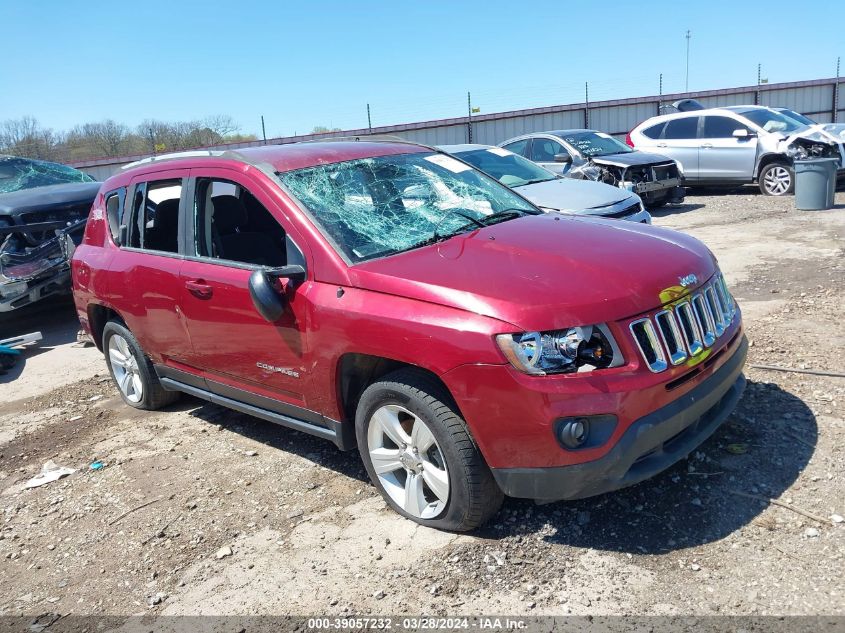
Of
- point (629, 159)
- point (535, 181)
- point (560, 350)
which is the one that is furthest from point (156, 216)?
point (629, 159)

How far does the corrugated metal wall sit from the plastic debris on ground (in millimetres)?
19808

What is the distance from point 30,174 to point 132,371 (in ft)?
20.1

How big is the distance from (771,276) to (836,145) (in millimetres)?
7010

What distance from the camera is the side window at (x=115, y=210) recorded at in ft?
17.4

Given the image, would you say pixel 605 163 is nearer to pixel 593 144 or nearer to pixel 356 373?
pixel 593 144

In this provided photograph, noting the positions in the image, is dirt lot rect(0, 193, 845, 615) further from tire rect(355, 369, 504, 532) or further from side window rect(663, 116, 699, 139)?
side window rect(663, 116, 699, 139)

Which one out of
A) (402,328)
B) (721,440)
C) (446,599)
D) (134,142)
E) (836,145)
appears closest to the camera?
(446,599)

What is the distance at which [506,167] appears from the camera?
30.9 feet

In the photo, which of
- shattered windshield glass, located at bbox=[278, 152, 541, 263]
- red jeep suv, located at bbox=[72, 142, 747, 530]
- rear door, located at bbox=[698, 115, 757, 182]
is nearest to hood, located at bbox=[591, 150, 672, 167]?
rear door, located at bbox=[698, 115, 757, 182]

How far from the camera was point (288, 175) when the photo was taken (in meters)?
4.03

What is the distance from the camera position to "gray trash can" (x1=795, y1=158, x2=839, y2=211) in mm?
11383

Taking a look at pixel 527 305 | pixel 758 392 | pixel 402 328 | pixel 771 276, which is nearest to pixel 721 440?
pixel 758 392

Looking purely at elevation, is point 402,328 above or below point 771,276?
above

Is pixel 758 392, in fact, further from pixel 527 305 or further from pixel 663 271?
pixel 527 305
